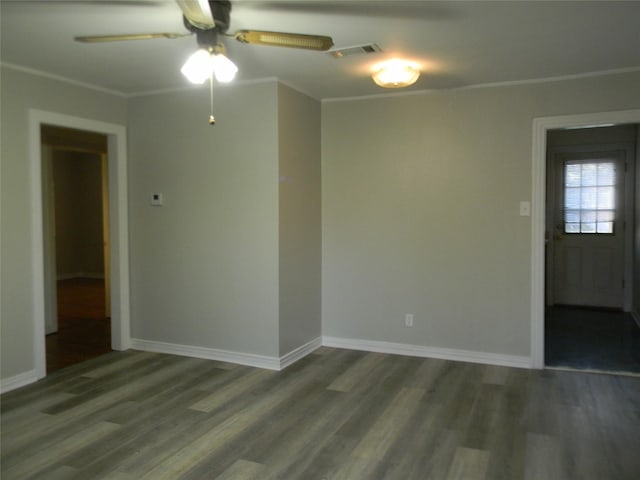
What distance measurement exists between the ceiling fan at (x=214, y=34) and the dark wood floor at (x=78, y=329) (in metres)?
3.06

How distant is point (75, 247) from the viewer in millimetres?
10047

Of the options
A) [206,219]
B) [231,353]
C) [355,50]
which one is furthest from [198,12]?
[231,353]

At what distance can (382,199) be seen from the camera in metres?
4.66

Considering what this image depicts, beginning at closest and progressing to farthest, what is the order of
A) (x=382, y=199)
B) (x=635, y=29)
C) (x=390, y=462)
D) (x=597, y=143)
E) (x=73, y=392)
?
(x=390, y=462)
(x=635, y=29)
(x=73, y=392)
(x=382, y=199)
(x=597, y=143)

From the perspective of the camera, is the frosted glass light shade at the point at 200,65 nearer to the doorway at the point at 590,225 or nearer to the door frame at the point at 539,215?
the door frame at the point at 539,215

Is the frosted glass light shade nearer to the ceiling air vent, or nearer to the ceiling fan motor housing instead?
the ceiling fan motor housing

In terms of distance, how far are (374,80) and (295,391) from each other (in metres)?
2.48

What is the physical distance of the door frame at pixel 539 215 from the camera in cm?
404

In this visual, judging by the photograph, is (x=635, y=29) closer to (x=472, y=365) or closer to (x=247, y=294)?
(x=472, y=365)

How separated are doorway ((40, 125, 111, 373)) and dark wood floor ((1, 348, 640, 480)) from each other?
952mm

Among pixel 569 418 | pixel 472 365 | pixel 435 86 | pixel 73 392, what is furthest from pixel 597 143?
pixel 73 392

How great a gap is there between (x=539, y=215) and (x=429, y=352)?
60.0 inches

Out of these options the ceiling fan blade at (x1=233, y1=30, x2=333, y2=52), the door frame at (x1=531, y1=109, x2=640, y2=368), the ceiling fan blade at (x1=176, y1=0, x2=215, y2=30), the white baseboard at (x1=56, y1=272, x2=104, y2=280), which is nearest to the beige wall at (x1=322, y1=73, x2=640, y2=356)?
the door frame at (x1=531, y1=109, x2=640, y2=368)

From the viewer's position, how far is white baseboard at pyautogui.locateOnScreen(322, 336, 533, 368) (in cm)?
427
